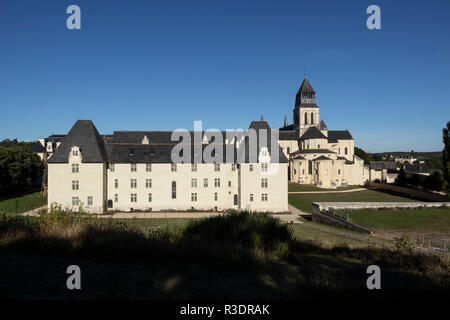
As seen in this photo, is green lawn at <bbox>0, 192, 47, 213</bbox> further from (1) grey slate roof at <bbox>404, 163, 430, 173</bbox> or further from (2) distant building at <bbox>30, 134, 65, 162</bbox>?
(1) grey slate roof at <bbox>404, 163, 430, 173</bbox>

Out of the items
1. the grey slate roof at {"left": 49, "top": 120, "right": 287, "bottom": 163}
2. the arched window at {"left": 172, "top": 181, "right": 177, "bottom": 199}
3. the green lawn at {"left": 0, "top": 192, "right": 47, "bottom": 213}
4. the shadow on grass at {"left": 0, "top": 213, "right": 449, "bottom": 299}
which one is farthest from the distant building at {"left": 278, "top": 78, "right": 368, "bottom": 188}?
the shadow on grass at {"left": 0, "top": 213, "right": 449, "bottom": 299}

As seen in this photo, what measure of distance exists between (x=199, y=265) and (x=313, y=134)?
80972 millimetres

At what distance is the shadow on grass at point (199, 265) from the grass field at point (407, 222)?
19227mm

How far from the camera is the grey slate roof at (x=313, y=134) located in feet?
275

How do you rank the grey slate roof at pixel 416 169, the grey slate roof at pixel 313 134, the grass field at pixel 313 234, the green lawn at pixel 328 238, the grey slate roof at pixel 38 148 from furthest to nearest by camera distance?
the grey slate roof at pixel 416 169, the grey slate roof at pixel 313 134, the grey slate roof at pixel 38 148, the green lawn at pixel 328 238, the grass field at pixel 313 234

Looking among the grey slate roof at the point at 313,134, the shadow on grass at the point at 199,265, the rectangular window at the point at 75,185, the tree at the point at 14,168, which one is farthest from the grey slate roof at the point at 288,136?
the shadow on grass at the point at 199,265

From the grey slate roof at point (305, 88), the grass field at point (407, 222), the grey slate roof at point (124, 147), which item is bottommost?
the grass field at point (407, 222)

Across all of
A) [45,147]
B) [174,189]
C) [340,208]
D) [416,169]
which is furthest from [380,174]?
[45,147]

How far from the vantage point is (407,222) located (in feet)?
107

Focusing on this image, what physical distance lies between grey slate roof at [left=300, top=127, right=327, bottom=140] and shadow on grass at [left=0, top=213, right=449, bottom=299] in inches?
2943

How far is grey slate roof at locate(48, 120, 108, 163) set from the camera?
40.6 meters

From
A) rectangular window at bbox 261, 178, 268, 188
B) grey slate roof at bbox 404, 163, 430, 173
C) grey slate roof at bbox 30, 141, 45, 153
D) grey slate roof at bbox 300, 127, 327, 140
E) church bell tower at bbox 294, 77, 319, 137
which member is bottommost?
rectangular window at bbox 261, 178, 268, 188

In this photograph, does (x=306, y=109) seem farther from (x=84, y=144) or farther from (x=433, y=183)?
(x=84, y=144)

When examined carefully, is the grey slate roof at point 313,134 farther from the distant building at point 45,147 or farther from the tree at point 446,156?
the distant building at point 45,147
